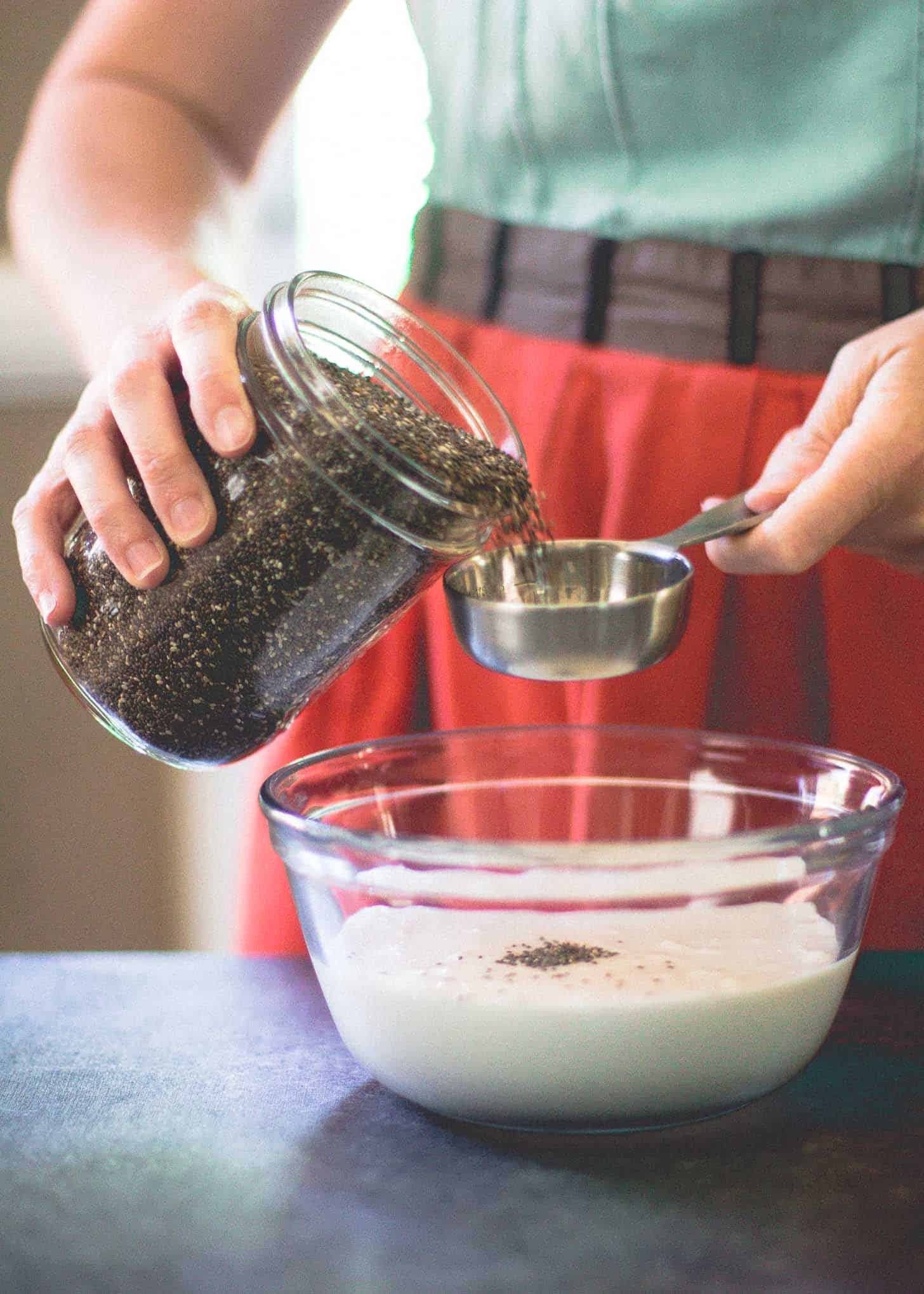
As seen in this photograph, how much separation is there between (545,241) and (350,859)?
54 cm

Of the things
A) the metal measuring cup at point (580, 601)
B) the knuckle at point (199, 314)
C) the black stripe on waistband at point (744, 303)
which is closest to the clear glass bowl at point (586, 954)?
the metal measuring cup at point (580, 601)

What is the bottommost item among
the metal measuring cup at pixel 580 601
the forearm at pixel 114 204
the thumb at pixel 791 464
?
the metal measuring cup at pixel 580 601

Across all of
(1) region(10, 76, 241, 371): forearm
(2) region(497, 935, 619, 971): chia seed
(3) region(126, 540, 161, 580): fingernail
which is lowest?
(2) region(497, 935, 619, 971): chia seed

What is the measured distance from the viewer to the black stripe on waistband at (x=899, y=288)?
87 centimetres

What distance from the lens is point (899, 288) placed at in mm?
868

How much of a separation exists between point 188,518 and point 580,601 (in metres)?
0.24

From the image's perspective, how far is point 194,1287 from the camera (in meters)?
0.44

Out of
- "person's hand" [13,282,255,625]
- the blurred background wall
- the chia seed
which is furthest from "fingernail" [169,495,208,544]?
the blurred background wall

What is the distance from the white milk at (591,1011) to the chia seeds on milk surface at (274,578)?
121mm

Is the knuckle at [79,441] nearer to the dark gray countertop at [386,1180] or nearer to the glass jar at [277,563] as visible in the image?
the glass jar at [277,563]

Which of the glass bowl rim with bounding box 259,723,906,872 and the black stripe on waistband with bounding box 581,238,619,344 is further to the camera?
the black stripe on waistband with bounding box 581,238,619,344

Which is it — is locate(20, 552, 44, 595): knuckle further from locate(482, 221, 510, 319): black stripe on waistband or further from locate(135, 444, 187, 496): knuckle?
locate(482, 221, 510, 319): black stripe on waistband

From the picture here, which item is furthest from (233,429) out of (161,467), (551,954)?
(551,954)

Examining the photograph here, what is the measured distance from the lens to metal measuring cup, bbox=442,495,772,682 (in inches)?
26.9
